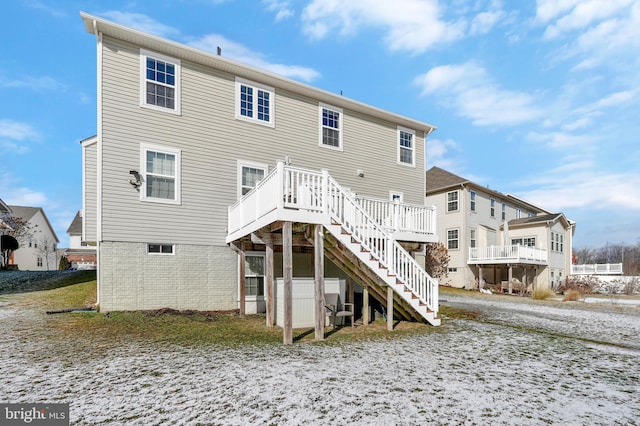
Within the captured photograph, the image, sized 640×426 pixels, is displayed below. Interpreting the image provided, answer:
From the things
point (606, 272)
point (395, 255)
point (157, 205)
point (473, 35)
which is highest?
point (473, 35)

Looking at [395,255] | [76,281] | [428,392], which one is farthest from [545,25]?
[76,281]

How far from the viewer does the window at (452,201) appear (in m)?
25.9

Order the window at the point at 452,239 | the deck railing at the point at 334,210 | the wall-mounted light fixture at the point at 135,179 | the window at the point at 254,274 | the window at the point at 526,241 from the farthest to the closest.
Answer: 1. the window at the point at 526,241
2. the window at the point at 452,239
3. the window at the point at 254,274
4. the wall-mounted light fixture at the point at 135,179
5. the deck railing at the point at 334,210

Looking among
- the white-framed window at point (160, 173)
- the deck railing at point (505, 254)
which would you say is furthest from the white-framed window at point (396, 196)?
the deck railing at point (505, 254)

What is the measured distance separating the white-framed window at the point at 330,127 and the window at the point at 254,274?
537cm

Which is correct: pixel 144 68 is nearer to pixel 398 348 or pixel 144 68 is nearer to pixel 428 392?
pixel 398 348

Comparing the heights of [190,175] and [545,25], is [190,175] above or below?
below

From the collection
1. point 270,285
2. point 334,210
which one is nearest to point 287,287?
point 270,285

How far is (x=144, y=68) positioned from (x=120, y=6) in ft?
5.56

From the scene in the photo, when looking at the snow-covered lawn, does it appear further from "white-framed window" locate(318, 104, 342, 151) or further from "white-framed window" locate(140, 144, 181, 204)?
"white-framed window" locate(318, 104, 342, 151)

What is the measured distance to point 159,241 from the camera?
36.8 ft

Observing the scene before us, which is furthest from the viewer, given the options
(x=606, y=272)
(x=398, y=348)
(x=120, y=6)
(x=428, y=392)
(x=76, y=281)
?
(x=606, y=272)

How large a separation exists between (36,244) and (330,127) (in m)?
47.2

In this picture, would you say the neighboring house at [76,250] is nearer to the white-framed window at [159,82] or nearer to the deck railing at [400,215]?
the white-framed window at [159,82]
